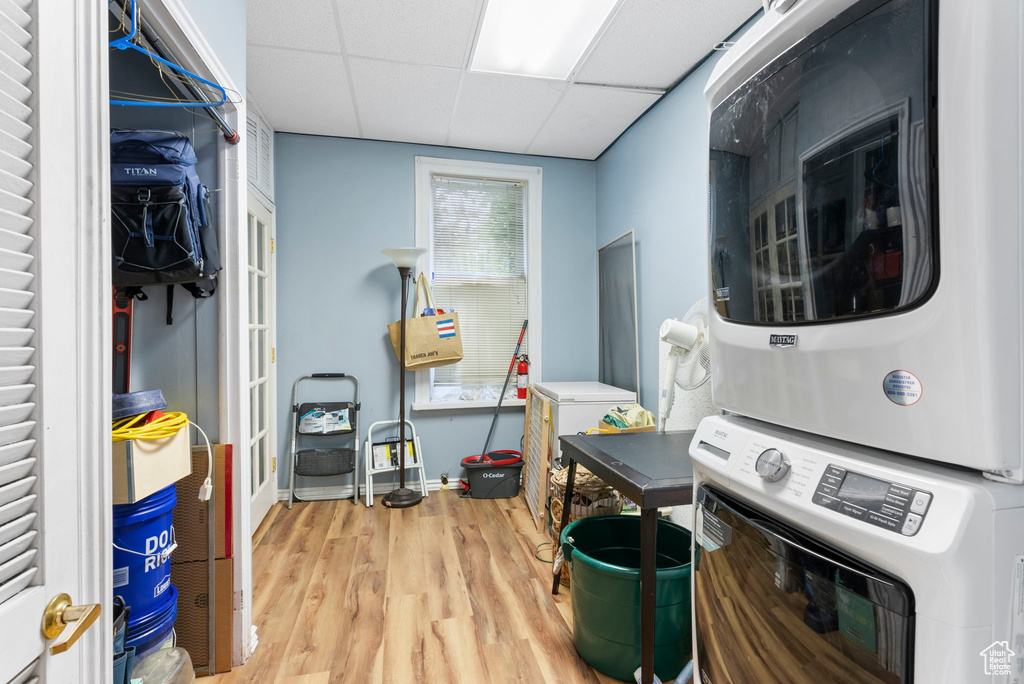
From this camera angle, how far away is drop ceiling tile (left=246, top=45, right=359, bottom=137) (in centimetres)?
223

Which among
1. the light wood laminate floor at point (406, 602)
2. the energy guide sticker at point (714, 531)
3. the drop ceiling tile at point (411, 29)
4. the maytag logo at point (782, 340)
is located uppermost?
the drop ceiling tile at point (411, 29)

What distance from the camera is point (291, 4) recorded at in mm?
1858

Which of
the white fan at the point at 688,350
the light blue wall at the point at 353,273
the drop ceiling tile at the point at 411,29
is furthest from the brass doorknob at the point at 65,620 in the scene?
the light blue wall at the point at 353,273

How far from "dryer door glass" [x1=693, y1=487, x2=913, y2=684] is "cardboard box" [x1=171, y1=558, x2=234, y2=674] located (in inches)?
58.6

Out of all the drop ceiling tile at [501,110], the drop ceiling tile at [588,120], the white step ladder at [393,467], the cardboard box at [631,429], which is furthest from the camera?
the white step ladder at [393,467]

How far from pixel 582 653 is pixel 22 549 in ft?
5.11

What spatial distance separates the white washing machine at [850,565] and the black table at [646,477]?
0.23m

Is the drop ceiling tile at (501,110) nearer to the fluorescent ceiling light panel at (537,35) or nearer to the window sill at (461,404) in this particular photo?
the fluorescent ceiling light panel at (537,35)

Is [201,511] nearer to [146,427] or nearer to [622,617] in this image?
[146,427]

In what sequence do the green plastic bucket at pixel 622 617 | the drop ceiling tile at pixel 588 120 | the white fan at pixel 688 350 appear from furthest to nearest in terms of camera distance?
1. the drop ceiling tile at pixel 588 120
2. the white fan at pixel 688 350
3. the green plastic bucket at pixel 622 617

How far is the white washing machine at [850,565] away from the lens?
1.71ft

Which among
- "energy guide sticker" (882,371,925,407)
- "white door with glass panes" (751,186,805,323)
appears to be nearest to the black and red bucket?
"white door with glass panes" (751,186,805,323)

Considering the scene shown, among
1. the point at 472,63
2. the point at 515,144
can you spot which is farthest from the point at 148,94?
the point at 515,144

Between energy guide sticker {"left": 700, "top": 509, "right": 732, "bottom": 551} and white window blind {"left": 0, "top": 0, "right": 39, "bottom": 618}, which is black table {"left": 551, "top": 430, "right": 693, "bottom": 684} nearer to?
energy guide sticker {"left": 700, "top": 509, "right": 732, "bottom": 551}
